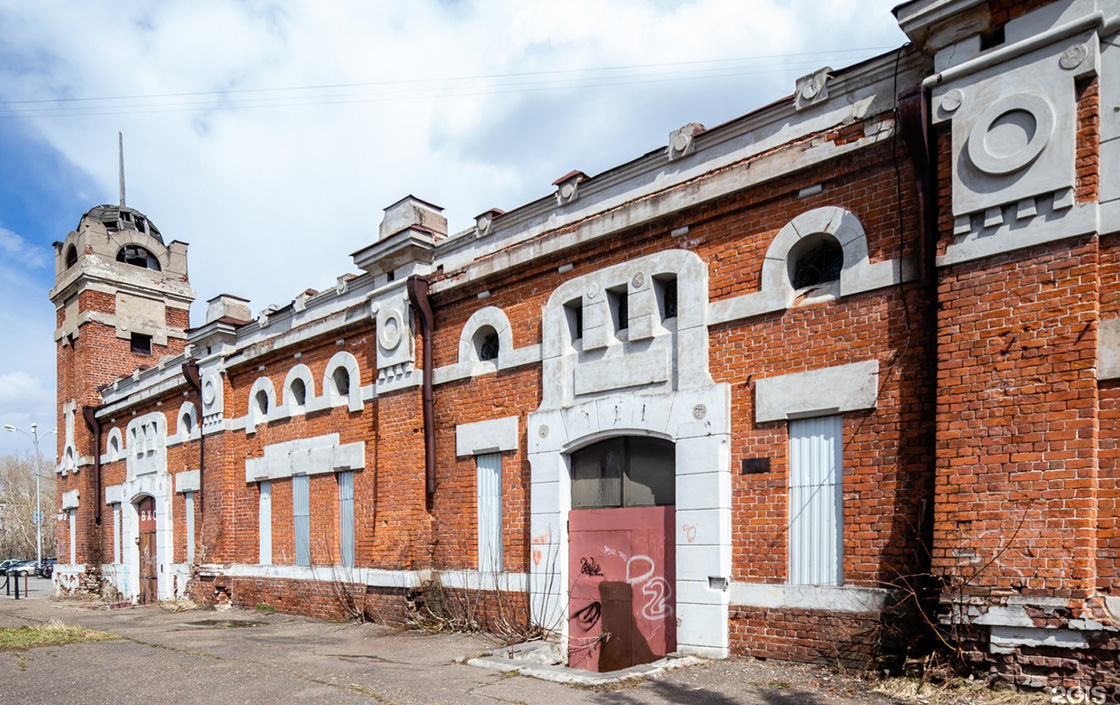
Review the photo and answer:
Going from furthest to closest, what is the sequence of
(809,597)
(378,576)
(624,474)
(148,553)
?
(148,553) → (378,576) → (624,474) → (809,597)

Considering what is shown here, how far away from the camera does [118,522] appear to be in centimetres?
2322

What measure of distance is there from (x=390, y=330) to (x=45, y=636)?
24.4 ft

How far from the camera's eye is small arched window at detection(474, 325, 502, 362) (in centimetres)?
1249

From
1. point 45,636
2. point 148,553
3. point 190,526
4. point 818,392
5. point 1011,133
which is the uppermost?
point 1011,133

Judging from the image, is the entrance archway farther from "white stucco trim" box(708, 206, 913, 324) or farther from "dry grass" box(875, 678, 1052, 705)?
"dry grass" box(875, 678, 1052, 705)

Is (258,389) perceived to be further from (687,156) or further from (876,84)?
(876,84)

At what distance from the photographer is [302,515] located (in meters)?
15.9

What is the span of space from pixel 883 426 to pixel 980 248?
6.23 feet

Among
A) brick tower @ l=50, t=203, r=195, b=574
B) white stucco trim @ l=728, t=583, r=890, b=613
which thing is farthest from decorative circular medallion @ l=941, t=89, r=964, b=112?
brick tower @ l=50, t=203, r=195, b=574

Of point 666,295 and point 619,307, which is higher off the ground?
point 666,295

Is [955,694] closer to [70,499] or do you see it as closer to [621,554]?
[621,554]

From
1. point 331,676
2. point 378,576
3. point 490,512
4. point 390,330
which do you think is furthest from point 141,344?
point 331,676

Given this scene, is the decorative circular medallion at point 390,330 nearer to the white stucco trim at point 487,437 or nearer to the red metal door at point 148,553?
the white stucco trim at point 487,437

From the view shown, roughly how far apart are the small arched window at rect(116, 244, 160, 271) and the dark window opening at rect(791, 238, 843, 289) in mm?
22855
